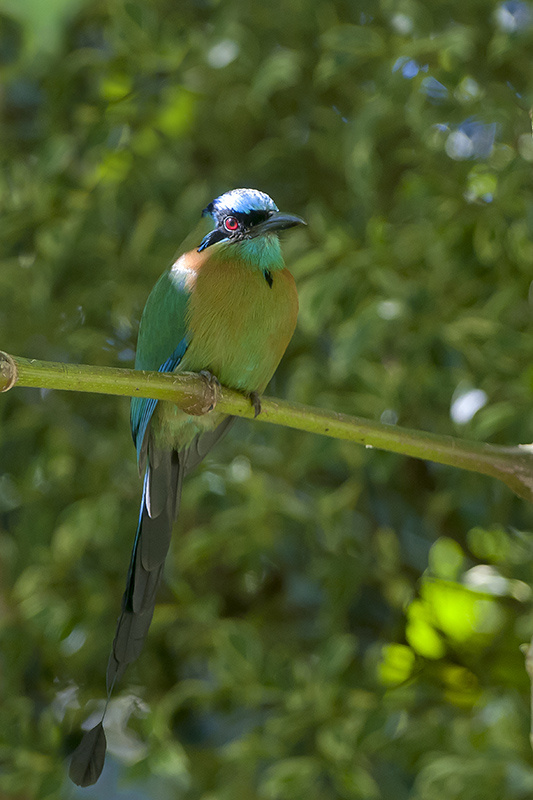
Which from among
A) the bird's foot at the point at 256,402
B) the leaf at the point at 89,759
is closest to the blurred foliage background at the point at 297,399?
the bird's foot at the point at 256,402

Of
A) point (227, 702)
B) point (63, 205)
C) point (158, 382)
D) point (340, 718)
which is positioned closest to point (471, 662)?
point (340, 718)

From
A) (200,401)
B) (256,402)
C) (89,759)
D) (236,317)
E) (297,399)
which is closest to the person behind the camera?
(89,759)

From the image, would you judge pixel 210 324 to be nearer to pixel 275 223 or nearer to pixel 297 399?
pixel 275 223

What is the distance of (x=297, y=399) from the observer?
131cm

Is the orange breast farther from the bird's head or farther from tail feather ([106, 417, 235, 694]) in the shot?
tail feather ([106, 417, 235, 694])

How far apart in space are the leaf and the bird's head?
0.48 m

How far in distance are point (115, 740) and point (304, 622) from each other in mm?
372

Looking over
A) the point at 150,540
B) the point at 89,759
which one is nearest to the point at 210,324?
the point at 150,540

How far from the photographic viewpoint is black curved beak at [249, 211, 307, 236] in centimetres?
79

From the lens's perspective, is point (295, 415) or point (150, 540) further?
point (150, 540)

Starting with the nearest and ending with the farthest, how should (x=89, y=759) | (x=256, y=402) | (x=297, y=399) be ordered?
(x=89, y=759) → (x=256, y=402) → (x=297, y=399)

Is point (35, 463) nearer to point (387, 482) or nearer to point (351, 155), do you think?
point (387, 482)

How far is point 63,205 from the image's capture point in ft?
4.91

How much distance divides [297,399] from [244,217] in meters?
0.48
